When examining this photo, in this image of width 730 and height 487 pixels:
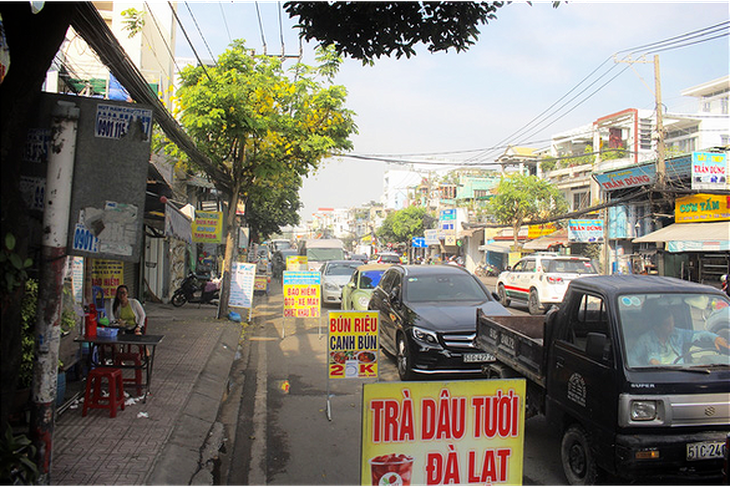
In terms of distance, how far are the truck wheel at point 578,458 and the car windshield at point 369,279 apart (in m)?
9.25

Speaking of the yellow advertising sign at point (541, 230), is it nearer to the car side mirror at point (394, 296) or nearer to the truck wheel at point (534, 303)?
the truck wheel at point (534, 303)

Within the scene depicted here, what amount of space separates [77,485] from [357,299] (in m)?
9.43

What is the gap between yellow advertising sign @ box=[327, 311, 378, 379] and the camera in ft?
23.5

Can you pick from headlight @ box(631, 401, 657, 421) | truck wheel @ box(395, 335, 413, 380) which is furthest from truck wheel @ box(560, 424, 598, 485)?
truck wheel @ box(395, 335, 413, 380)

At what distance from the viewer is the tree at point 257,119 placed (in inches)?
486

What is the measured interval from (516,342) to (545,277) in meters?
11.6

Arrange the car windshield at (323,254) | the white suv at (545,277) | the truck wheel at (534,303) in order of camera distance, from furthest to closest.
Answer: the car windshield at (323,254)
the truck wheel at (534,303)
the white suv at (545,277)

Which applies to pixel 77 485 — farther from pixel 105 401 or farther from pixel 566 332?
pixel 566 332

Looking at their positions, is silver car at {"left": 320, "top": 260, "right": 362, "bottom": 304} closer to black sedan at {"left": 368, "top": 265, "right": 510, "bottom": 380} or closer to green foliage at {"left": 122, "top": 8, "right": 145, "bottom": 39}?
black sedan at {"left": 368, "top": 265, "right": 510, "bottom": 380}

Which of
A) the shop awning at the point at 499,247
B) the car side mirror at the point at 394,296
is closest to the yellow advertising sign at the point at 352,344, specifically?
the car side mirror at the point at 394,296

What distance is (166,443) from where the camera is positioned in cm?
546

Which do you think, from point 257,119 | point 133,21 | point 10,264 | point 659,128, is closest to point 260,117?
point 257,119

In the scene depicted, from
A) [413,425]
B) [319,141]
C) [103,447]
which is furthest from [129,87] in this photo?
[319,141]

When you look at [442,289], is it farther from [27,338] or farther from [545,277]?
[545,277]
